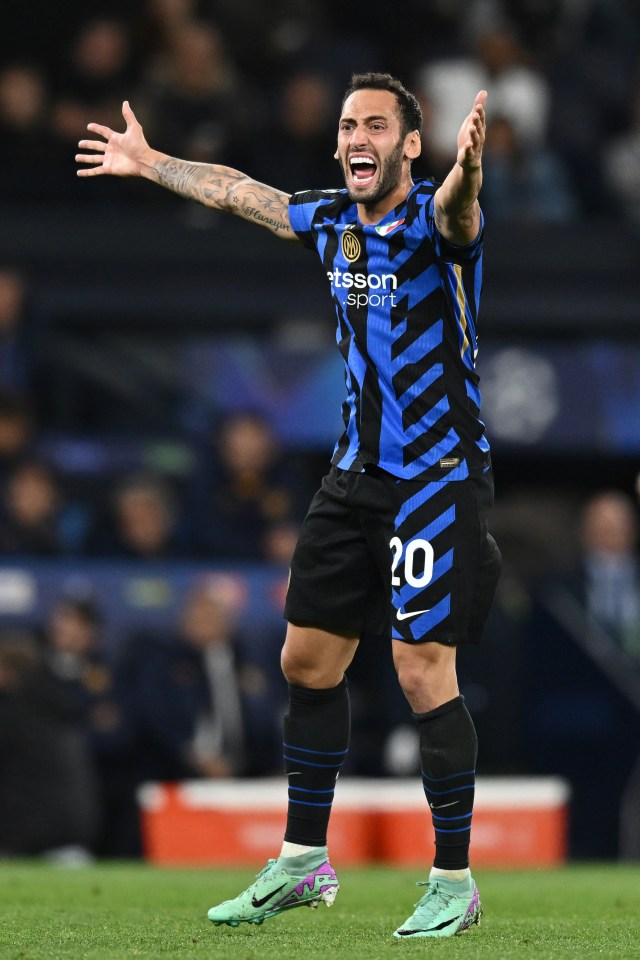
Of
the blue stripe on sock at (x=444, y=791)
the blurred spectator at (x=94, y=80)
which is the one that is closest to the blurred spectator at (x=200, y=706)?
the blurred spectator at (x=94, y=80)

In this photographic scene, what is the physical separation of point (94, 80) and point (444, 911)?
9.08m

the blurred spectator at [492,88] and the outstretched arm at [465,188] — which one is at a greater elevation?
the blurred spectator at [492,88]

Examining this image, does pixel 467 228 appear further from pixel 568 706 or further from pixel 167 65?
pixel 167 65

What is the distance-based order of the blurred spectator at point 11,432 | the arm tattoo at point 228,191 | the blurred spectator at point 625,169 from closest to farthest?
the arm tattoo at point 228,191 → the blurred spectator at point 11,432 → the blurred spectator at point 625,169

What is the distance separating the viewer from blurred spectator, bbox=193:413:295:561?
35.9 ft

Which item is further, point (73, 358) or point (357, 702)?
point (73, 358)

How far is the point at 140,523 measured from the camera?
10.6m

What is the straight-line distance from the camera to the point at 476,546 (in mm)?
4852

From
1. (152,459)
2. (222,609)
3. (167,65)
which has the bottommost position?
(222,609)

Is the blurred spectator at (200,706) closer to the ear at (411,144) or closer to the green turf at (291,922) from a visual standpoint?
the green turf at (291,922)

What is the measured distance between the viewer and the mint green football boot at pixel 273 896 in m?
4.86

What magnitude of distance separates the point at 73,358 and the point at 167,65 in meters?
2.29

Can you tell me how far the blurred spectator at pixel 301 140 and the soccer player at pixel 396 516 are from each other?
284 inches

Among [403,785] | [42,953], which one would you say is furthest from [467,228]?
[403,785]
